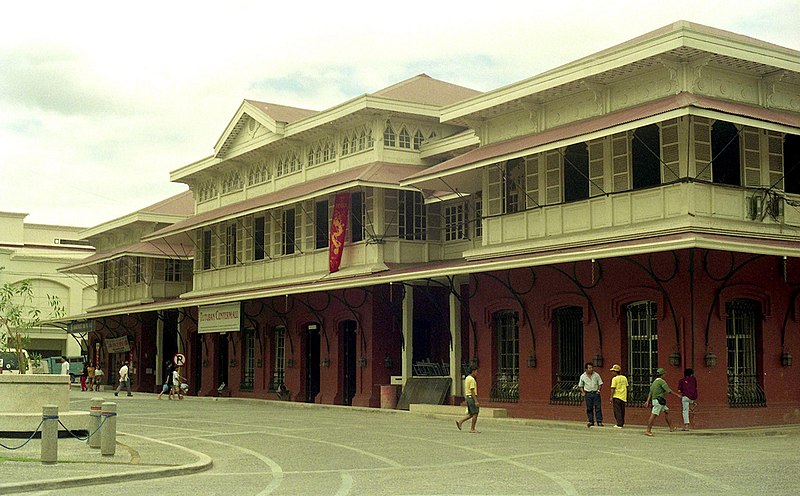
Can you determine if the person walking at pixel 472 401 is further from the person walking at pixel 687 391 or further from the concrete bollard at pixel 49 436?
the concrete bollard at pixel 49 436

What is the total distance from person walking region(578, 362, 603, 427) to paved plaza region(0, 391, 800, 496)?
0.37 meters

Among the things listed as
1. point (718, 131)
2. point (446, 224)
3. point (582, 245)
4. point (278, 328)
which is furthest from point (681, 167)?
point (278, 328)

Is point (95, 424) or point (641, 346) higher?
point (641, 346)

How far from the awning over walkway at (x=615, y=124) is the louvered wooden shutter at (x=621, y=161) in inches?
22.3

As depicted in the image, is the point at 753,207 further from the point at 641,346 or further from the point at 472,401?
the point at 472,401

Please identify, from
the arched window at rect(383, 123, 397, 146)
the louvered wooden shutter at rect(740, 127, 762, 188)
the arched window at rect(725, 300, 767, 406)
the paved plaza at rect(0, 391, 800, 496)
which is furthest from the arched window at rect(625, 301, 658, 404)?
the arched window at rect(383, 123, 397, 146)

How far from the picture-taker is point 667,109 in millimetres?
22391

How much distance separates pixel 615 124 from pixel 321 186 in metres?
13.5

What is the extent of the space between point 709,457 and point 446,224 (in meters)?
18.2

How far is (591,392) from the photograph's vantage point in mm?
23594

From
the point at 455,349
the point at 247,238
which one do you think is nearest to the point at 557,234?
the point at 455,349

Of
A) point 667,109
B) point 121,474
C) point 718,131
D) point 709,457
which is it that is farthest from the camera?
point 718,131

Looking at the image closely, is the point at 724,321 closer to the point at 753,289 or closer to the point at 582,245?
the point at 753,289

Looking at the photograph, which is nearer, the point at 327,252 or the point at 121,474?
the point at 121,474
